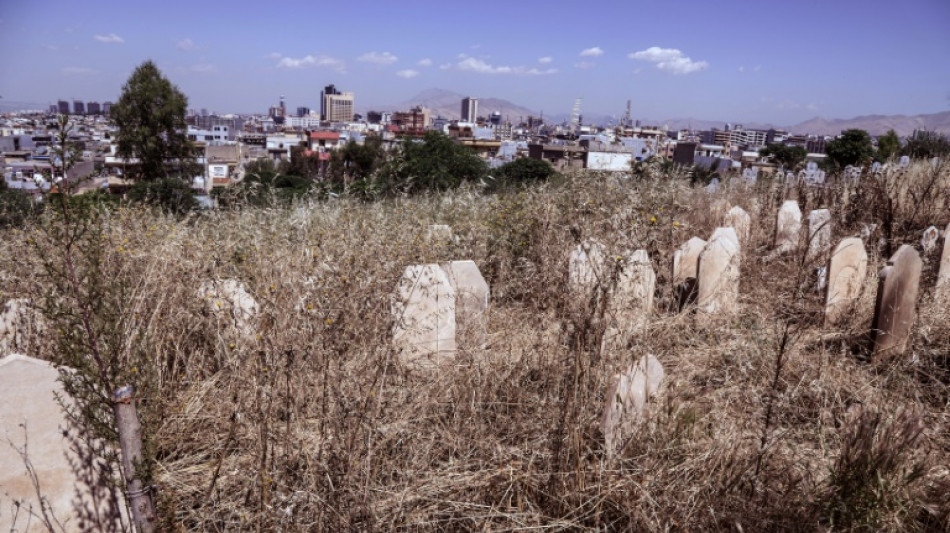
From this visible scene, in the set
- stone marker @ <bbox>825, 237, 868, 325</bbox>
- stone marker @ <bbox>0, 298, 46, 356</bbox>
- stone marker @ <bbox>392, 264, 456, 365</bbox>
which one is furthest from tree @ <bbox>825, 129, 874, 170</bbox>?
stone marker @ <bbox>0, 298, 46, 356</bbox>

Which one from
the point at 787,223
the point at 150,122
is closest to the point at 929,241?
the point at 787,223

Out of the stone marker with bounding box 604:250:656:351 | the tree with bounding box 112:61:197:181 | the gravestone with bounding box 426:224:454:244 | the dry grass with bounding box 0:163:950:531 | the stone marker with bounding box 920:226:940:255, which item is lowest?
the dry grass with bounding box 0:163:950:531

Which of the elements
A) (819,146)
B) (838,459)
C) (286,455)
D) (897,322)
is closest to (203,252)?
(286,455)

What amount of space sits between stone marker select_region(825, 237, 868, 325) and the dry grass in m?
0.10

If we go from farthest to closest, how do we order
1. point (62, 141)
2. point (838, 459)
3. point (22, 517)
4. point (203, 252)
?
point (203, 252)
point (838, 459)
point (22, 517)
point (62, 141)

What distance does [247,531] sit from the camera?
5.43 ft

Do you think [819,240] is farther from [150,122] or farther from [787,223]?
[150,122]

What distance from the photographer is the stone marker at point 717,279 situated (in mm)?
3469

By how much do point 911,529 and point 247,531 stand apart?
6.91 feet

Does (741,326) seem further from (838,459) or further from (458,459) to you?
(458,459)

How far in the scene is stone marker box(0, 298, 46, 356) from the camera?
2.38m

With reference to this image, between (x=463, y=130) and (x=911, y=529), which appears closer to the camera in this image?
(x=911, y=529)

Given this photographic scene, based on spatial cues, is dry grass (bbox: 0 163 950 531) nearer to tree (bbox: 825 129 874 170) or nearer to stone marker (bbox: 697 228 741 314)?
stone marker (bbox: 697 228 741 314)

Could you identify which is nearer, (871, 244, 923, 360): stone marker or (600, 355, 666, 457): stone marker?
(600, 355, 666, 457): stone marker
